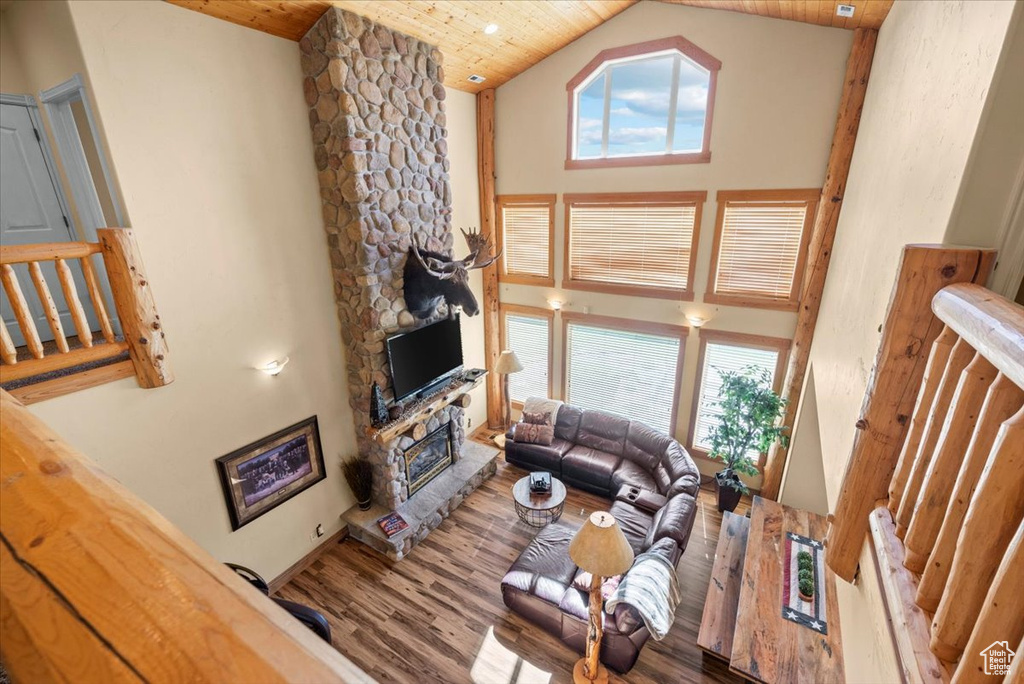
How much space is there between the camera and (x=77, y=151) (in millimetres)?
3223

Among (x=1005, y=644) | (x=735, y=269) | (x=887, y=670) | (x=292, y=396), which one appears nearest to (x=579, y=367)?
(x=735, y=269)

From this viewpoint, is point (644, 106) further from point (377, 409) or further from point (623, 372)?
point (377, 409)

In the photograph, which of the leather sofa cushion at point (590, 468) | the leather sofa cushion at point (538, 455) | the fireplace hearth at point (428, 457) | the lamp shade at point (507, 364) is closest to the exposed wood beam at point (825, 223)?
the leather sofa cushion at point (590, 468)

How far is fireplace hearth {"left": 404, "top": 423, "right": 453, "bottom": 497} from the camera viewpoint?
5.44 metres

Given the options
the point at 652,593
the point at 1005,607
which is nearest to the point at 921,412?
the point at 1005,607

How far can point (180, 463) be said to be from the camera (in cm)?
360

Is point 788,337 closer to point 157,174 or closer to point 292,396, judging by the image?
point 292,396

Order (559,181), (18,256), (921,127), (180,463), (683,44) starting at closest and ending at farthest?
(921,127) → (18,256) → (180,463) → (683,44) → (559,181)

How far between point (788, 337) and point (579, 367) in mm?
2928

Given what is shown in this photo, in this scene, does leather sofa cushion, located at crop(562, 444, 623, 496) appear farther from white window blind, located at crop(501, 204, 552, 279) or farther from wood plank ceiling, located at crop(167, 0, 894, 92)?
wood plank ceiling, located at crop(167, 0, 894, 92)

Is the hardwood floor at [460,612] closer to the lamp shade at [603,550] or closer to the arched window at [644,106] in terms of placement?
the lamp shade at [603,550]

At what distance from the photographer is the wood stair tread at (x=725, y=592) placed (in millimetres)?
3326

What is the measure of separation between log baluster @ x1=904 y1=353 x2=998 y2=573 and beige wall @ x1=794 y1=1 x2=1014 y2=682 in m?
0.37

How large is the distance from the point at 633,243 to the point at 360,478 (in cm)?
477
